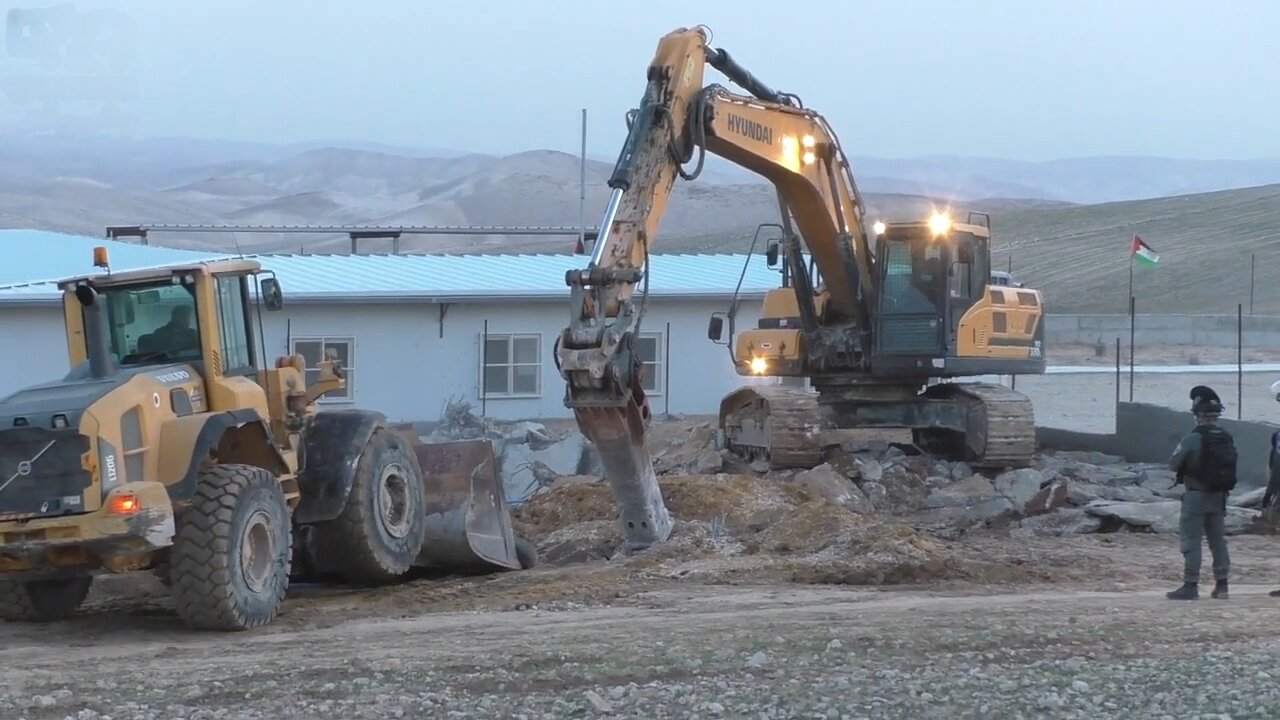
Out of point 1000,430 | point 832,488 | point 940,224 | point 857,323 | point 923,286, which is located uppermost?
point 940,224

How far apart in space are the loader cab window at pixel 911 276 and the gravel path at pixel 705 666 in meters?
7.79

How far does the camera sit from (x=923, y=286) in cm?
1928

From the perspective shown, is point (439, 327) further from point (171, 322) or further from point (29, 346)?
point (171, 322)

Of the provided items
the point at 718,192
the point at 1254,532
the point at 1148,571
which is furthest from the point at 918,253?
the point at 718,192

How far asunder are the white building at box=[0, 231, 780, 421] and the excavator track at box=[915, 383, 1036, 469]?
24.4ft

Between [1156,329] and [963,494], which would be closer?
[963,494]

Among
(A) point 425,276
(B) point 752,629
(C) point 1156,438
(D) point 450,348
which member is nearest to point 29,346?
(D) point 450,348

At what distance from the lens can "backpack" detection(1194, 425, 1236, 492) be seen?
11922 mm

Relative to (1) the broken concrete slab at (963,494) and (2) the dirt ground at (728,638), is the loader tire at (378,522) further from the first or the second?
(1) the broken concrete slab at (963,494)

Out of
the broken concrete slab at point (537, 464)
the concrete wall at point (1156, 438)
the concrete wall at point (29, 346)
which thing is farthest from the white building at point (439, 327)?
the concrete wall at point (1156, 438)

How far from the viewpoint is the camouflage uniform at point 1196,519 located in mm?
12000

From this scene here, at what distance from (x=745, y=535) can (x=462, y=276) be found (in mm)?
15683

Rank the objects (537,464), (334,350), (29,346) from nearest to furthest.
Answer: (537,464) → (29,346) → (334,350)

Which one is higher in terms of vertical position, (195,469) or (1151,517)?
(195,469)
